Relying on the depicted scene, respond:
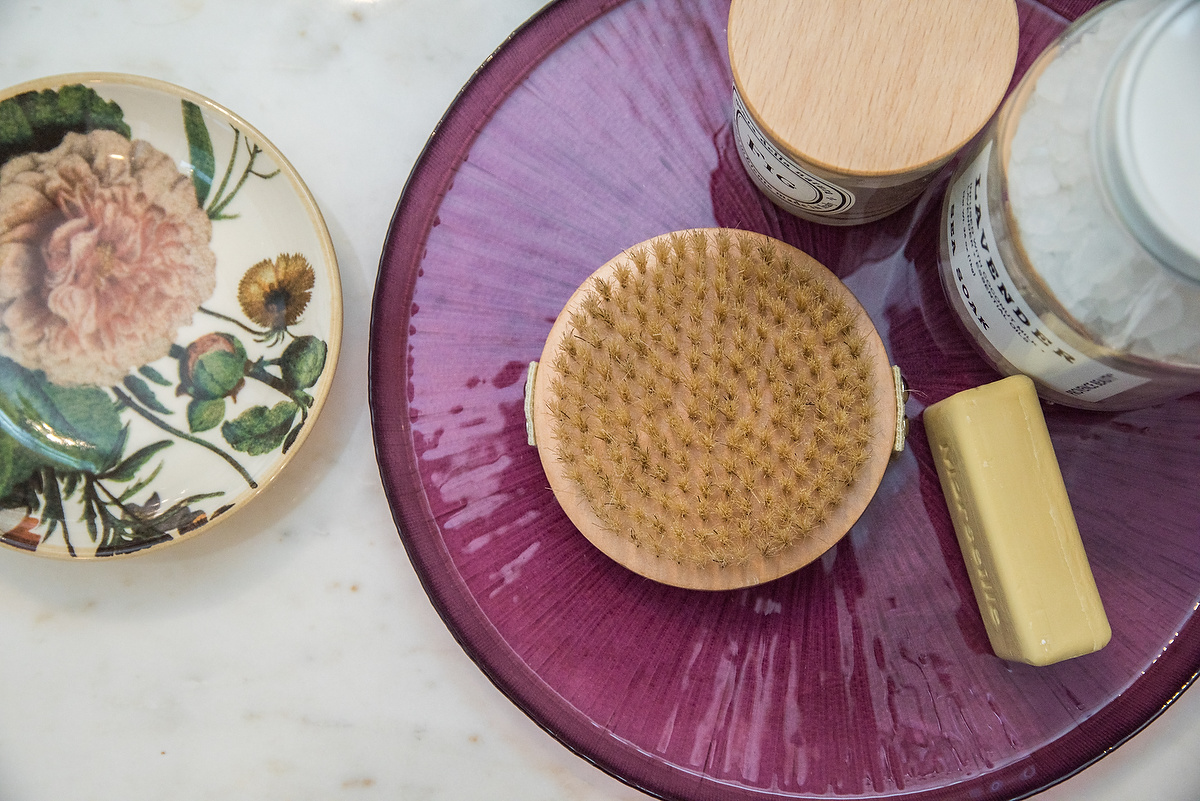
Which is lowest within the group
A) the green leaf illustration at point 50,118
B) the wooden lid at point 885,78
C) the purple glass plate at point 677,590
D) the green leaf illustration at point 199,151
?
the purple glass plate at point 677,590

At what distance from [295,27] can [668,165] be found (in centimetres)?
33

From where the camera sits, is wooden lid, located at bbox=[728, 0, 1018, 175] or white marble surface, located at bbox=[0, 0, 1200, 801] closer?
wooden lid, located at bbox=[728, 0, 1018, 175]

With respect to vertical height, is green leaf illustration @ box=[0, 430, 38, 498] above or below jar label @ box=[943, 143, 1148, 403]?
above

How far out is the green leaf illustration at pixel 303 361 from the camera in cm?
48

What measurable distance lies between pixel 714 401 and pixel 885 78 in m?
0.17

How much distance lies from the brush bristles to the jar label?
0.07 meters

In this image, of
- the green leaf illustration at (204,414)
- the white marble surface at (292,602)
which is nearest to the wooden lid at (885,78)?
the white marble surface at (292,602)

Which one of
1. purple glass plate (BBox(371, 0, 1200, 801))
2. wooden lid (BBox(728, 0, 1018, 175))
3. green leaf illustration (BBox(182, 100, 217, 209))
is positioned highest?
green leaf illustration (BBox(182, 100, 217, 209))

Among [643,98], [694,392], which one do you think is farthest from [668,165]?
[694,392]

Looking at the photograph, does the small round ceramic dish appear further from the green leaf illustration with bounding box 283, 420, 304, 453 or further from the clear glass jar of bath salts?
the clear glass jar of bath salts

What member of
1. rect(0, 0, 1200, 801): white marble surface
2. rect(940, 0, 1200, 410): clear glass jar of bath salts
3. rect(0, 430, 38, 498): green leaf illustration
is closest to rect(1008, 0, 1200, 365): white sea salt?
rect(940, 0, 1200, 410): clear glass jar of bath salts

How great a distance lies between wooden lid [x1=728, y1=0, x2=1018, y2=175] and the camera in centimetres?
34

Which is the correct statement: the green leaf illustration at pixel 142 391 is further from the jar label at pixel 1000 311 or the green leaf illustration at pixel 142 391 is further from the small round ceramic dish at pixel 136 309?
the jar label at pixel 1000 311

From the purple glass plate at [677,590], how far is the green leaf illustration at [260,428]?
0.07 meters
